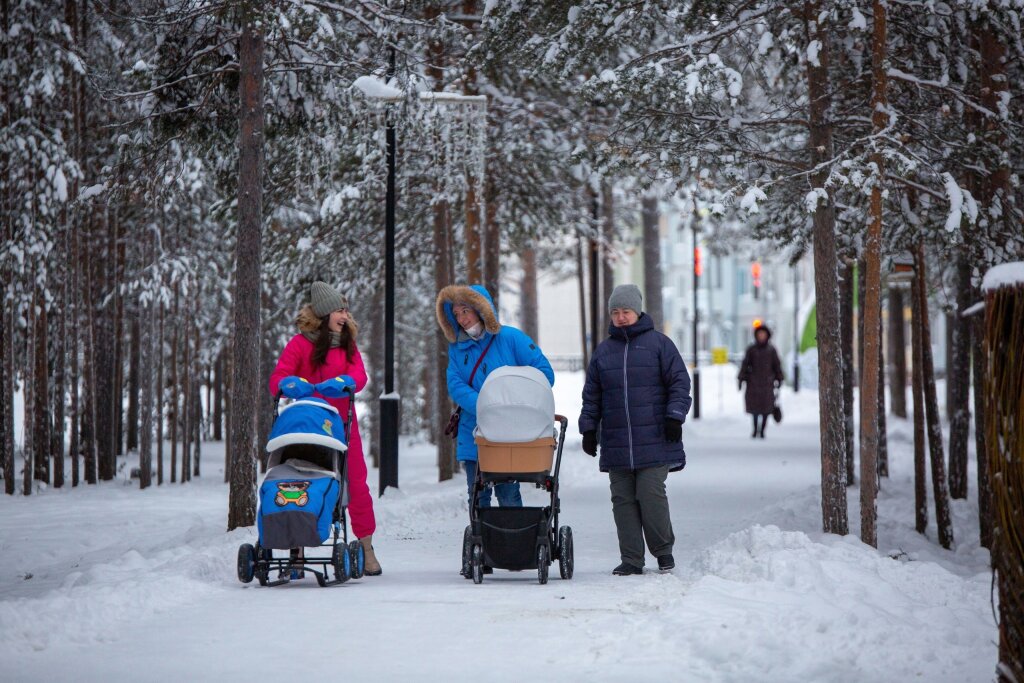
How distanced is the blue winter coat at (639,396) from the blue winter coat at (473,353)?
1.53 feet

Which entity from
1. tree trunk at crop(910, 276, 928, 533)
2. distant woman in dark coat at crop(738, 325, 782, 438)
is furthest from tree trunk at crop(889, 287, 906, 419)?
tree trunk at crop(910, 276, 928, 533)

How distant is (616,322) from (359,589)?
2.59 m

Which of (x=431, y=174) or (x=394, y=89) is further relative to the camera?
(x=431, y=174)

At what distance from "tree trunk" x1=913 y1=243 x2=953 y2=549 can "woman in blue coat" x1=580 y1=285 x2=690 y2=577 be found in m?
5.54

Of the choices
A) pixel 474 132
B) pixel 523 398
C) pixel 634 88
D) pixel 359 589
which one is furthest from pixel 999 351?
pixel 474 132

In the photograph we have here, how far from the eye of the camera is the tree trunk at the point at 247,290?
12.3m

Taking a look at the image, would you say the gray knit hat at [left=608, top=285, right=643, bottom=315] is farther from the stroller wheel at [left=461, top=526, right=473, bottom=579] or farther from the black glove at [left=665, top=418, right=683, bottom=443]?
the stroller wheel at [left=461, top=526, right=473, bottom=579]

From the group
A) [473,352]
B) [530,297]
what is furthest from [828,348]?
[530,297]

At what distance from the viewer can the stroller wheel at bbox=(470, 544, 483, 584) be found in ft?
28.3

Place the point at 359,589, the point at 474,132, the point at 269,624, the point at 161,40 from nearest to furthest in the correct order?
the point at 269,624
the point at 359,589
the point at 161,40
the point at 474,132

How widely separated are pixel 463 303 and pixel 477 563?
5.84ft

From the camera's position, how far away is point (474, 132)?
16.5 metres

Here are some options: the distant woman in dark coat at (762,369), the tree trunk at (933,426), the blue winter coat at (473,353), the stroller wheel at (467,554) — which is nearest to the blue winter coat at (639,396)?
the blue winter coat at (473,353)

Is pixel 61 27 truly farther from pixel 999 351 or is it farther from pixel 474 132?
pixel 999 351
